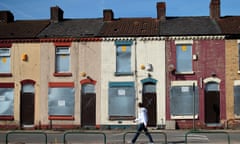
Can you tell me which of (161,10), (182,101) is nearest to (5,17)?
(161,10)

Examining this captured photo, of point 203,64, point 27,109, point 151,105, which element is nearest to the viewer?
point 203,64

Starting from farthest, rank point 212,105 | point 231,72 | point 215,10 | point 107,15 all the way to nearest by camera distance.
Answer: point 107,15
point 215,10
point 212,105
point 231,72

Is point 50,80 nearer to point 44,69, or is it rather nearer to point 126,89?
point 44,69

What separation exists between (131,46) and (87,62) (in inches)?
131

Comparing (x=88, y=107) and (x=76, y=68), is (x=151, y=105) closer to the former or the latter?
(x=88, y=107)

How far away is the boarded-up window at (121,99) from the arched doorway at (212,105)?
507 centimetres

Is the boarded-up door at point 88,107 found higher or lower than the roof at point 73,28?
lower

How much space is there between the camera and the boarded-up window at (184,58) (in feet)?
96.1

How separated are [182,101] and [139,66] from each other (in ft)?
12.6

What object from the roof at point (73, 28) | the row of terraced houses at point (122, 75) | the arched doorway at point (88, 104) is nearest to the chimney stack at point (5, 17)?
the row of terraced houses at point (122, 75)

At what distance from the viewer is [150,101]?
29266 mm

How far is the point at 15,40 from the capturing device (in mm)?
30656

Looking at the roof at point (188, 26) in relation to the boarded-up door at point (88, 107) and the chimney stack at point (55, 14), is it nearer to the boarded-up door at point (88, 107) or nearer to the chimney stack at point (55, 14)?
the boarded-up door at point (88, 107)

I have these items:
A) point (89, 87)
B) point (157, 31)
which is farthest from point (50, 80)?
point (157, 31)
